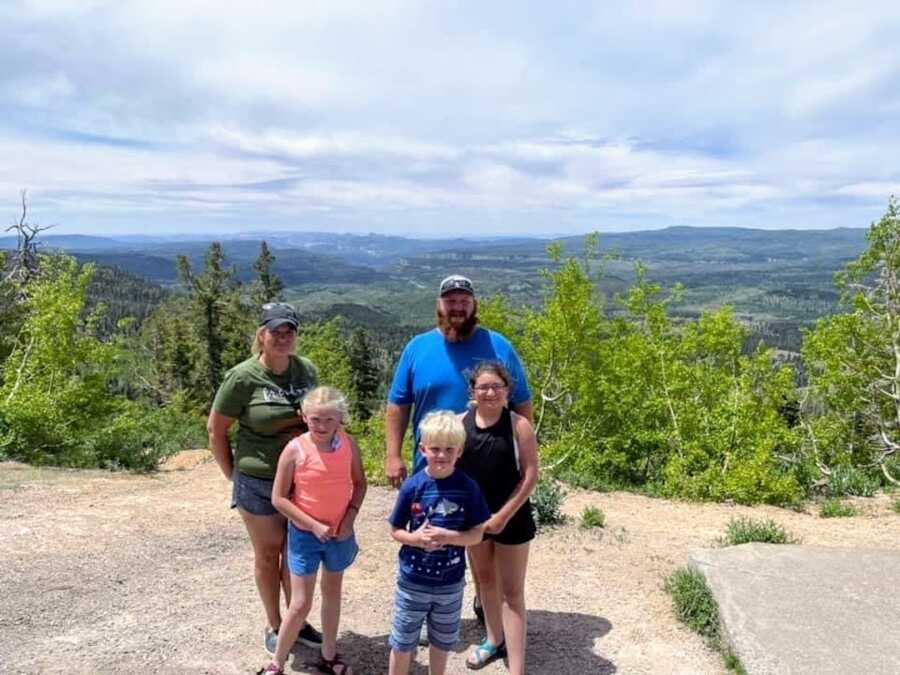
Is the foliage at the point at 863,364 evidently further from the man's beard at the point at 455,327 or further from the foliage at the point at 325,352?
the foliage at the point at 325,352

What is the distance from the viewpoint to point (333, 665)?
3.77 metres

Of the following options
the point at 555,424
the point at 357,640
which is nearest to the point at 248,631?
the point at 357,640

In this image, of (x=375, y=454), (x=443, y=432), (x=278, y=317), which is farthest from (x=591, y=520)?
(x=375, y=454)

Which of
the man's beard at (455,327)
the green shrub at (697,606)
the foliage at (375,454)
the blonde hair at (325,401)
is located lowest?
the foliage at (375,454)

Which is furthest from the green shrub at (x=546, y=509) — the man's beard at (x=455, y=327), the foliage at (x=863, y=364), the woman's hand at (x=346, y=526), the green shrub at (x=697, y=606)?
the foliage at (x=863, y=364)

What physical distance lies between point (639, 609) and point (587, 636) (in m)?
0.63

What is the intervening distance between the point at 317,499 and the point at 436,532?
71 centimetres

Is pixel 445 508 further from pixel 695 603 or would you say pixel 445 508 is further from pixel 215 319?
pixel 215 319

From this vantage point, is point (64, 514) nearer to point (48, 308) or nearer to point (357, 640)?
point (357, 640)

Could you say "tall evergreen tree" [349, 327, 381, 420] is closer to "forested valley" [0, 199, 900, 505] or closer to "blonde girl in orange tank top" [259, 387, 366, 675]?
"forested valley" [0, 199, 900, 505]

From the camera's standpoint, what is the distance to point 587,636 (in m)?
4.54

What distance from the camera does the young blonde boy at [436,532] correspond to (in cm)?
312

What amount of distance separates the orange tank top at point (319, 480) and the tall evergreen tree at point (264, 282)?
31829mm

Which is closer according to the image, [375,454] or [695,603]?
[695,603]
